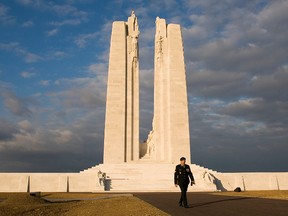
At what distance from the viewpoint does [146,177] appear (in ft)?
92.4

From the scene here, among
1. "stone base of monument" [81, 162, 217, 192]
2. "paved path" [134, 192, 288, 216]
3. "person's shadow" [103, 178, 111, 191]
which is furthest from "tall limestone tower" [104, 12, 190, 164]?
"paved path" [134, 192, 288, 216]

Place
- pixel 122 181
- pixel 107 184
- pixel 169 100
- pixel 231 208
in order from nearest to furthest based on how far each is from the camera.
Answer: pixel 231 208 → pixel 107 184 → pixel 122 181 → pixel 169 100

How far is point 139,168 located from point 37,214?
840 inches

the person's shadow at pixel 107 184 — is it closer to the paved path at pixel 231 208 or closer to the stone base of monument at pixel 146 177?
the stone base of monument at pixel 146 177

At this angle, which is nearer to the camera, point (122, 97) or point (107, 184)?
point (107, 184)

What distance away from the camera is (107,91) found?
3712 cm

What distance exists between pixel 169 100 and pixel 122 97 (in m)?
4.98

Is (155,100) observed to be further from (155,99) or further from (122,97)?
(122,97)

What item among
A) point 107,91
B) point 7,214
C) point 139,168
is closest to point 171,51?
point 107,91

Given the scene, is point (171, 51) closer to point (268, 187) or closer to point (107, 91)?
point (107, 91)

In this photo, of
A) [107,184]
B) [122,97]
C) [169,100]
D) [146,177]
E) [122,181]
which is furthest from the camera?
[169,100]

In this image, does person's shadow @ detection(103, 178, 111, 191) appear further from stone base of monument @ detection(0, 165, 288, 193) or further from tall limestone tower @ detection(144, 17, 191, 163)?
tall limestone tower @ detection(144, 17, 191, 163)

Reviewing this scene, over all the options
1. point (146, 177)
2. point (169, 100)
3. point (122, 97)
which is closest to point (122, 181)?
point (146, 177)

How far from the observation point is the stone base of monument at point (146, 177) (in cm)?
2652
